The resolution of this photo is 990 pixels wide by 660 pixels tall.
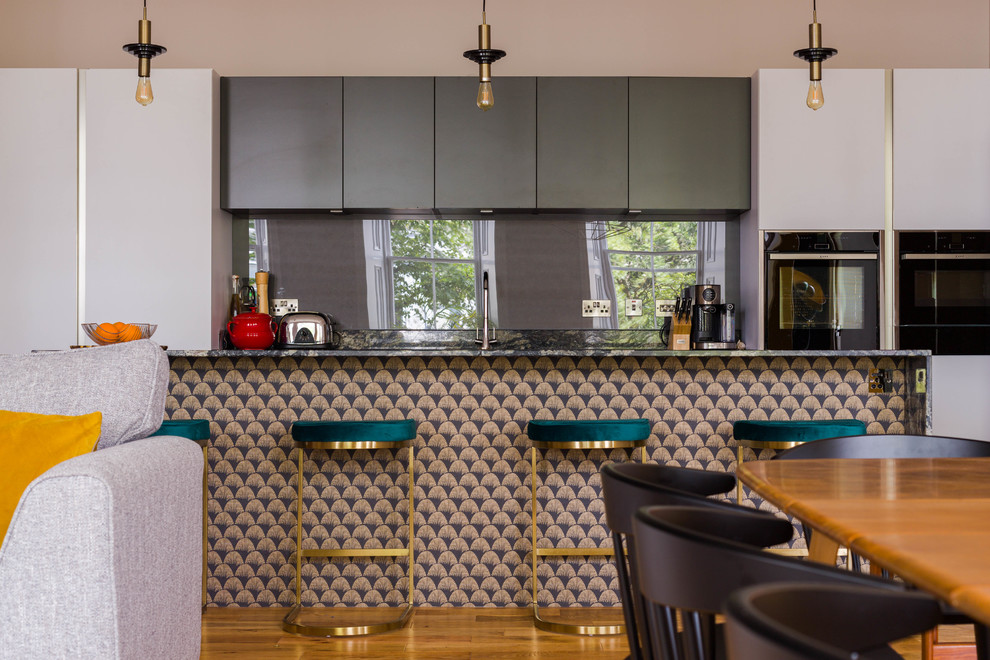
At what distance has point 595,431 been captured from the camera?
9.50ft

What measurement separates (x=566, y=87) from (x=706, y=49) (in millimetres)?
1029

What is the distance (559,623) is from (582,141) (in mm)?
2537

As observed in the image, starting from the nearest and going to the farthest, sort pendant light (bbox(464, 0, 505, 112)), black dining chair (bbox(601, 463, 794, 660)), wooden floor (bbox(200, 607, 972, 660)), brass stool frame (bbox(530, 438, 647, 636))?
black dining chair (bbox(601, 463, 794, 660))
wooden floor (bbox(200, 607, 972, 660))
brass stool frame (bbox(530, 438, 647, 636))
pendant light (bbox(464, 0, 505, 112))

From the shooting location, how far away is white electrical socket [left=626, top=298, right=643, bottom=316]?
4883 mm

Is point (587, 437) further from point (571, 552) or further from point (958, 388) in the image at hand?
point (958, 388)

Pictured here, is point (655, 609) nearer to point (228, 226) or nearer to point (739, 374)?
point (739, 374)

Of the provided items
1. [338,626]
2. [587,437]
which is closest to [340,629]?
[338,626]

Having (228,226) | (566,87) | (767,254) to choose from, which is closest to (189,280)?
(228,226)

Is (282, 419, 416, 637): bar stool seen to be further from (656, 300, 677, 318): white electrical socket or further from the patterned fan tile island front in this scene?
(656, 300, 677, 318): white electrical socket

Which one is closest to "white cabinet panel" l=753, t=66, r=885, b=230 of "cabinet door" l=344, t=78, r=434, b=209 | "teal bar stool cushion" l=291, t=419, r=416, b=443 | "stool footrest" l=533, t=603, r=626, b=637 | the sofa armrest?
"cabinet door" l=344, t=78, r=434, b=209

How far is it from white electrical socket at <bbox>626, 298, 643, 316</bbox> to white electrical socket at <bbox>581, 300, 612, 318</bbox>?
0.11 meters

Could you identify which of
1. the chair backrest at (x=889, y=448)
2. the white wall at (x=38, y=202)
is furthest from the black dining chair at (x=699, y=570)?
the white wall at (x=38, y=202)

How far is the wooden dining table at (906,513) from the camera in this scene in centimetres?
79

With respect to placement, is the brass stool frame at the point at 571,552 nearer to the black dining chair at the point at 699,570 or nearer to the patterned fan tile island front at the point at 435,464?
the patterned fan tile island front at the point at 435,464
